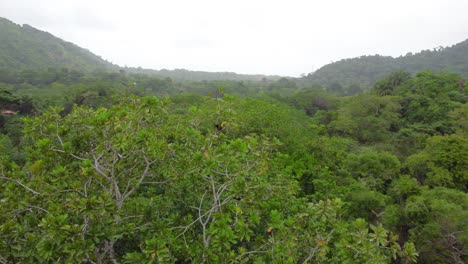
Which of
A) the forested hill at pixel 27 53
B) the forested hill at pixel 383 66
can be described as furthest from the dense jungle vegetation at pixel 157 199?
the forested hill at pixel 27 53

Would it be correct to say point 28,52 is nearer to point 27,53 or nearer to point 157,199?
point 27,53

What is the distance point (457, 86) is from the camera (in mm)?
31766

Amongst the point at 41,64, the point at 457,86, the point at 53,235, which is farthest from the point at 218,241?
the point at 41,64

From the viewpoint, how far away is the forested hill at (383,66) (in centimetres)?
7731

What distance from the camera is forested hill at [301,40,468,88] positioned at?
3044 inches

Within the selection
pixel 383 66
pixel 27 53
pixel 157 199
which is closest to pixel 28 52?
pixel 27 53

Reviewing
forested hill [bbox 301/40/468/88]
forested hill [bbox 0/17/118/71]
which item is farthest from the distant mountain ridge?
forested hill [bbox 301/40/468/88]

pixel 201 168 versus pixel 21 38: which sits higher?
pixel 21 38

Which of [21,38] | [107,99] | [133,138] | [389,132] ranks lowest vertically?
[389,132]

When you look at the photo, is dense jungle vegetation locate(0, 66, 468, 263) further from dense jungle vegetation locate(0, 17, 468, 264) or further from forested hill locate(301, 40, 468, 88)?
forested hill locate(301, 40, 468, 88)

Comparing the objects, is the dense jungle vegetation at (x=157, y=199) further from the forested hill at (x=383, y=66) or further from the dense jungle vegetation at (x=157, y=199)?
the forested hill at (x=383, y=66)

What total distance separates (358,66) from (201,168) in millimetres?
101817

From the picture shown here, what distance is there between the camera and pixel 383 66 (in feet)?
289

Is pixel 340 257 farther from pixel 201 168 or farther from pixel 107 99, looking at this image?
pixel 107 99
